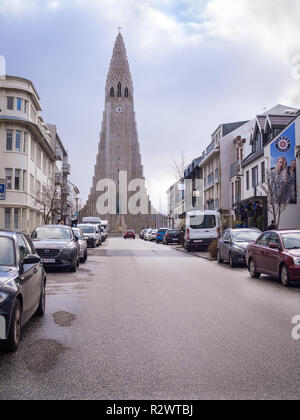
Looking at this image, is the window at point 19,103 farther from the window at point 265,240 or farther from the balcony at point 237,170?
the window at point 265,240

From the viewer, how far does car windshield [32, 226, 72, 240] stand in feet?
61.8

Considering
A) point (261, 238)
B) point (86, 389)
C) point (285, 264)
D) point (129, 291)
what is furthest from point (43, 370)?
point (261, 238)

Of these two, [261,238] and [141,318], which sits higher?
[261,238]

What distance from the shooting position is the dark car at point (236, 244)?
19.6m

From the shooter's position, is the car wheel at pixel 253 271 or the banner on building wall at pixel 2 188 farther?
the banner on building wall at pixel 2 188

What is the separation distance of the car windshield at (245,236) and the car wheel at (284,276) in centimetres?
623

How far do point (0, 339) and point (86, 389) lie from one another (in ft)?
5.82

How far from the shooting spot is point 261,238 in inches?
628

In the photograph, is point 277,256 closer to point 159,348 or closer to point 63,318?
point 63,318

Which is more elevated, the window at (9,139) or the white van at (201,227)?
the window at (9,139)

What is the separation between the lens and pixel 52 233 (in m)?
19.1

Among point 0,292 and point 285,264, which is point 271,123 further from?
point 0,292

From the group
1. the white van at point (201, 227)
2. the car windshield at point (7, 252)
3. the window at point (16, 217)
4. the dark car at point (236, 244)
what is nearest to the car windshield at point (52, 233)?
the dark car at point (236, 244)

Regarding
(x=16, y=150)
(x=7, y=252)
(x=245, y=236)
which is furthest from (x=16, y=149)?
(x=7, y=252)
